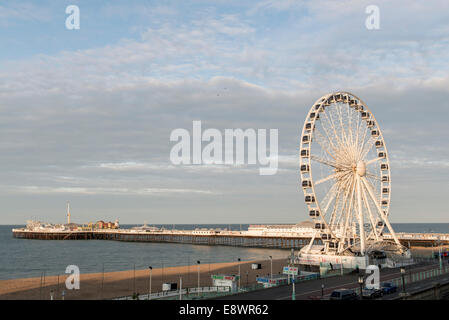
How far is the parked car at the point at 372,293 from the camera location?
36906 mm

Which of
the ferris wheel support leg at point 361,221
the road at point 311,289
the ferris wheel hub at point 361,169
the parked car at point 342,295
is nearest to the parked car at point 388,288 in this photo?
the road at point 311,289

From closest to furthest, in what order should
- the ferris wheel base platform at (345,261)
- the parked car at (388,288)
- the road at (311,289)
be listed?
the road at (311,289), the parked car at (388,288), the ferris wheel base platform at (345,261)

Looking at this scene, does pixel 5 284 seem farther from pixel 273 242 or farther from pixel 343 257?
pixel 273 242

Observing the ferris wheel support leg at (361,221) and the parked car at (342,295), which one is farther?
the ferris wheel support leg at (361,221)

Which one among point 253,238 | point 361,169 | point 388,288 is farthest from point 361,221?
point 253,238

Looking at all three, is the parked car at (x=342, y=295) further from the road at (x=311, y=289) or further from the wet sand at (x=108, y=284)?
the wet sand at (x=108, y=284)

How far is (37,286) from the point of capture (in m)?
63.9

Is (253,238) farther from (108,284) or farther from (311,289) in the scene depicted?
(311,289)

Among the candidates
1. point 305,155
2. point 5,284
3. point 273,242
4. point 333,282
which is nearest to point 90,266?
point 5,284

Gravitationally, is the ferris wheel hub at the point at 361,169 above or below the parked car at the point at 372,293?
above

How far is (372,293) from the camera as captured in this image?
37156mm
